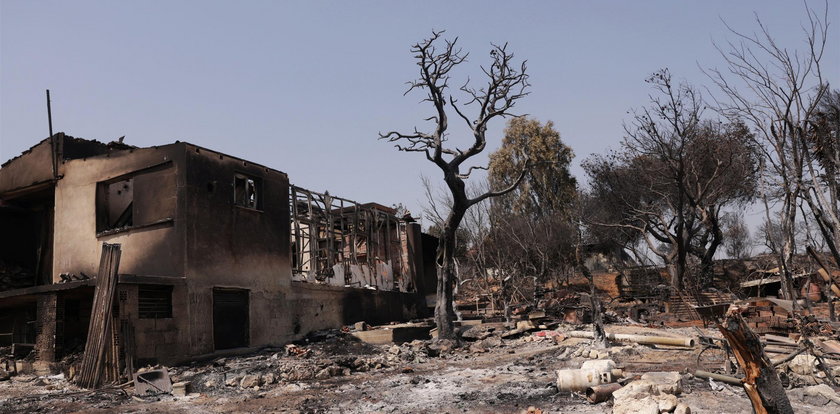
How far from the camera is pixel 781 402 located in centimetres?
533

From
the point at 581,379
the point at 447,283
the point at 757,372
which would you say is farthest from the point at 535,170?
the point at 757,372

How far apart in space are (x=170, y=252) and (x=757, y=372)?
44.9 feet

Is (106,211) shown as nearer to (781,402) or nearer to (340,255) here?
(340,255)

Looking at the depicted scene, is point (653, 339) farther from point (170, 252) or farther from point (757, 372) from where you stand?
point (170, 252)

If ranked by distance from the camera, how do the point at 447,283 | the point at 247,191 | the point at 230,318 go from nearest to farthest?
the point at 230,318 < the point at 447,283 < the point at 247,191

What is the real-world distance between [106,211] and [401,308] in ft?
35.3

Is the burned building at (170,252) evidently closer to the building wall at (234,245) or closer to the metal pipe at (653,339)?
the building wall at (234,245)

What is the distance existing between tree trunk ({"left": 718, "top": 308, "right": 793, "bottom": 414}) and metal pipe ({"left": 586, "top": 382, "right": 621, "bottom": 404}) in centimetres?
268

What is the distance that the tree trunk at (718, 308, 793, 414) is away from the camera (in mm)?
5286

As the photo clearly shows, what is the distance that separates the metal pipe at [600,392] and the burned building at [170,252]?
9.54 m

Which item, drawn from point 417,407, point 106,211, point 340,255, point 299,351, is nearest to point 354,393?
point 417,407

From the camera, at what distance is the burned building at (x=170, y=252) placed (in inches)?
571

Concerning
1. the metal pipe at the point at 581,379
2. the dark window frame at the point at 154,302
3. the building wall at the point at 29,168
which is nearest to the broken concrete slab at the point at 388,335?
the dark window frame at the point at 154,302

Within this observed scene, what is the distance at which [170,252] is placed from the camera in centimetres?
1576
